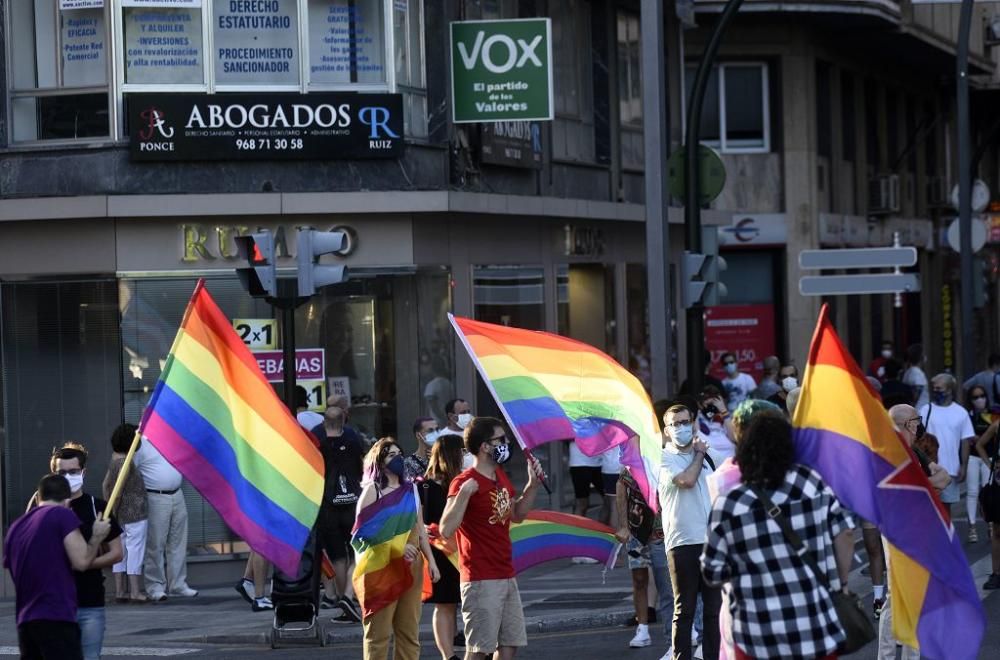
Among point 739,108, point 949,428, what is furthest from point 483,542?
point 739,108

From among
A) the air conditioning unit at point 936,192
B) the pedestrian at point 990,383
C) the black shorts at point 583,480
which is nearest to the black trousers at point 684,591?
the black shorts at point 583,480

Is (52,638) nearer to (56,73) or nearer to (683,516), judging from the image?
(683,516)

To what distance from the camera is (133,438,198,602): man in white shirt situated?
16812 mm

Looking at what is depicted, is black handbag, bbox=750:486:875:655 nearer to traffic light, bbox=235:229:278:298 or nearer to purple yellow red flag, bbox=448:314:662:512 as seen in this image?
purple yellow red flag, bbox=448:314:662:512

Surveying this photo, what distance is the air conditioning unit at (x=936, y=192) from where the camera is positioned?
3869cm

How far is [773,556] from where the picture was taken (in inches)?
269

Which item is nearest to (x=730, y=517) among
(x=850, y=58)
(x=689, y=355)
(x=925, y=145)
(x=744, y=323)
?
(x=689, y=355)

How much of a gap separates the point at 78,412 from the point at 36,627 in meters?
9.42

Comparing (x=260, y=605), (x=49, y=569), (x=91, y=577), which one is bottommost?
(x=260, y=605)

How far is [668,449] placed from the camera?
1056 centimetres

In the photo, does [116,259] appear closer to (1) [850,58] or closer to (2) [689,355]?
(2) [689,355]

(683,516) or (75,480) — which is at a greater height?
(75,480)

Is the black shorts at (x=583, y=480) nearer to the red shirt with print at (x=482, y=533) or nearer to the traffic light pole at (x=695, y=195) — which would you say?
the traffic light pole at (x=695, y=195)

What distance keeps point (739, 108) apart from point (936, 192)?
A: 845 centimetres
